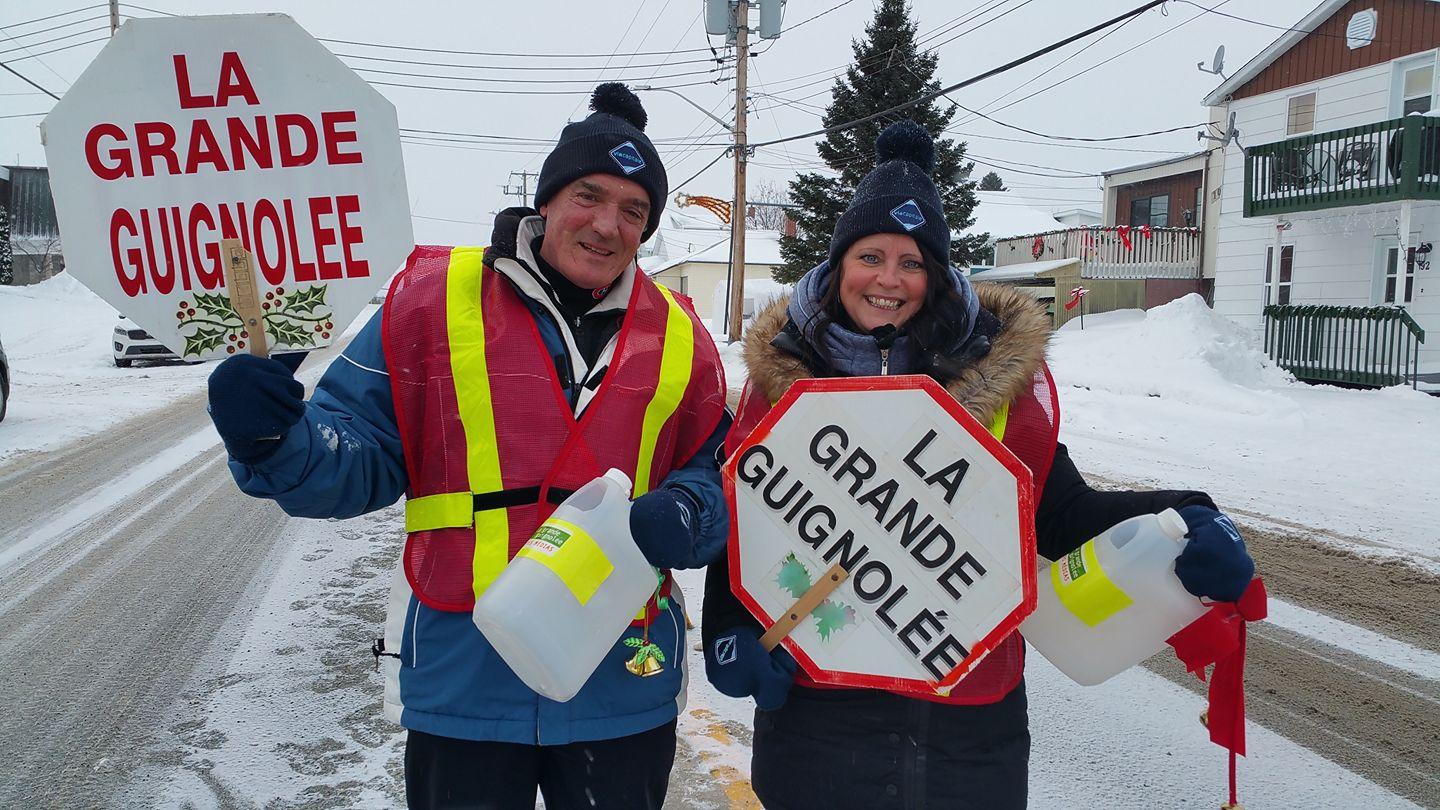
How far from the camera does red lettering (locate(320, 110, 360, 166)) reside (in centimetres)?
187

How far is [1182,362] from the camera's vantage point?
13062mm

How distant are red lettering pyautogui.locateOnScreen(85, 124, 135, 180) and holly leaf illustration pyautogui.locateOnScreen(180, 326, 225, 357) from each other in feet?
1.06

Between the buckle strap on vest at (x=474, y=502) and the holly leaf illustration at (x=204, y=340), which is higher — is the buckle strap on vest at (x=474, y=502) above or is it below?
below

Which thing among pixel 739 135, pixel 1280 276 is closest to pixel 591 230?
pixel 1280 276

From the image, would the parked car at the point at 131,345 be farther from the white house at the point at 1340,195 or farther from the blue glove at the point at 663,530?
the white house at the point at 1340,195

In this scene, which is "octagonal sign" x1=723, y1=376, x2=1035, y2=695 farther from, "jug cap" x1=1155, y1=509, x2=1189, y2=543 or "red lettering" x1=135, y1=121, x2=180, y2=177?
"red lettering" x1=135, y1=121, x2=180, y2=177

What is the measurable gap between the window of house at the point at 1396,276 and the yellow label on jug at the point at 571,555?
16825 millimetres

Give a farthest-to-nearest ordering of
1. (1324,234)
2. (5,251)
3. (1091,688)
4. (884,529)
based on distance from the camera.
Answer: (5,251) → (1324,234) → (1091,688) → (884,529)

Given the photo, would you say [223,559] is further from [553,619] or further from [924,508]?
[924,508]

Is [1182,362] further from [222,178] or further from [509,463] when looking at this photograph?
[222,178]

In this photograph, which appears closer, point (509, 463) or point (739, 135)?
point (509, 463)

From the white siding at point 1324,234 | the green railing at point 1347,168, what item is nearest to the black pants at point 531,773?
the green railing at point 1347,168

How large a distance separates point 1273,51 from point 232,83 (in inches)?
803

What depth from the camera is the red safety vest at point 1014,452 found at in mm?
1843
